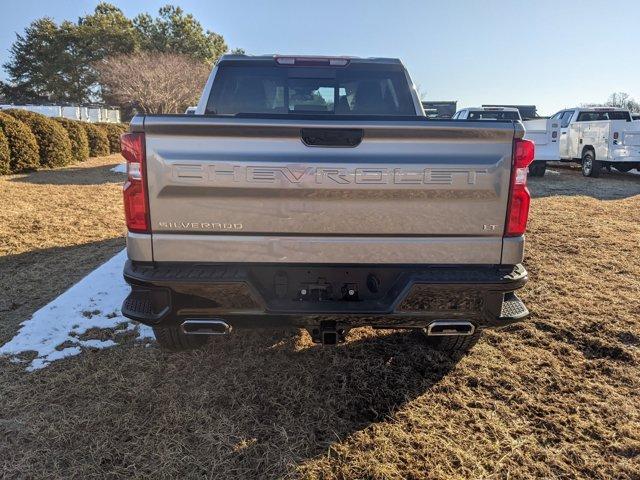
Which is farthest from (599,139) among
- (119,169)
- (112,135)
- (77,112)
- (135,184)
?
(77,112)

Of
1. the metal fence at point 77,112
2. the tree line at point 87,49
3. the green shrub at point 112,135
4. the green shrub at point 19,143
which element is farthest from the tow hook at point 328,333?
the tree line at point 87,49

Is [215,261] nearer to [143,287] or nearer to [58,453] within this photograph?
[143,287]

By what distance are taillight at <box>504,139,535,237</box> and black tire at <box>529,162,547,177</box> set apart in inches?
516

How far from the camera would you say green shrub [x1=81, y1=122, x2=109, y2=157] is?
1689 centimetres

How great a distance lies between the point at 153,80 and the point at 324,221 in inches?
1307

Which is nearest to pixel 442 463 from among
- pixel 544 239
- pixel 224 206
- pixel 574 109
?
pixel 224 206

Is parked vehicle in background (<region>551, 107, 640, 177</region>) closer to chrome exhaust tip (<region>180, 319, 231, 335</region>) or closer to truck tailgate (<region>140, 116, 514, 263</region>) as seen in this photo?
truck tailgate (<region>140, 116, 514, 263</region>)

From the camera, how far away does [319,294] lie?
2.57 metres

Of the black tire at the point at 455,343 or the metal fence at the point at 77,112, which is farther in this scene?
the metal fence at the point at 77,112

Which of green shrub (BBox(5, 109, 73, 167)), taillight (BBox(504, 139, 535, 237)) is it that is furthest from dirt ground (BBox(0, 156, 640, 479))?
green shrub (BBox(5, 109, 73, 167))

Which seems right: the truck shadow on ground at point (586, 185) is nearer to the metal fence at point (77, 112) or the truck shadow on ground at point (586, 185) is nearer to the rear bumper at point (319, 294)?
the rear bumper at point (319, 294)

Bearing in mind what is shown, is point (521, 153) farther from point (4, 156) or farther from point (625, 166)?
point (625, 166)

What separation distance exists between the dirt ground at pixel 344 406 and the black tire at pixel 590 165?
11.2 metres

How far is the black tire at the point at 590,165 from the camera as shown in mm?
14102
